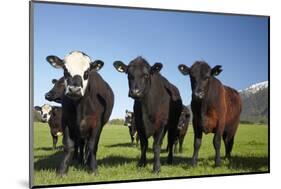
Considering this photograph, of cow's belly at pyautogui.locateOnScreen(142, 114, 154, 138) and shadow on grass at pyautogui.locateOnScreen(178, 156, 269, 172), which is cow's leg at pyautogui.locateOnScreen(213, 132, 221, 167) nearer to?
shadow on grass at pyautogui.locateOnScreen(178, 156, 269, 172)

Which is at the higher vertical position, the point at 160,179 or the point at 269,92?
the point at 269,92

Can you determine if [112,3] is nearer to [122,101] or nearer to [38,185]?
[122,101]

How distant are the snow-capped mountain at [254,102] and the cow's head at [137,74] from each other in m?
1.25

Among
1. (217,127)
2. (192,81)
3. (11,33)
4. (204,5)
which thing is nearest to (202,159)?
(217,127)

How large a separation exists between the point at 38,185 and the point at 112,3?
6.49 ft

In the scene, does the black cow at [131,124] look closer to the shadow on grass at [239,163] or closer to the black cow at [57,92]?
the shadow on grass at [239,163]

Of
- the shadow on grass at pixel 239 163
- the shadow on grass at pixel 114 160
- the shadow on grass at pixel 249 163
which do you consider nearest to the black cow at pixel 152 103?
the shadow on grass at pixel 114 160

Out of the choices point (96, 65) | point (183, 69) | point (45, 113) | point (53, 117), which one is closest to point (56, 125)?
point (53, 117)

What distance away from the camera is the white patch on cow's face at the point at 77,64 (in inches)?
239

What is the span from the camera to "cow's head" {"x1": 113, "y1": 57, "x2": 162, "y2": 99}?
6319 millimetres

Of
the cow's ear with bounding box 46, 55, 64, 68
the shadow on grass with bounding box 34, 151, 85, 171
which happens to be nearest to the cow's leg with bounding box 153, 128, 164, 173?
the shadow on grass with bounding box 34, 151, 85, 171

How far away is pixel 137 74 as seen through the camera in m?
6.36

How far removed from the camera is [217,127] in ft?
22.8

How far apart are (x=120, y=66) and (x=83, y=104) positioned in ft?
1.84
